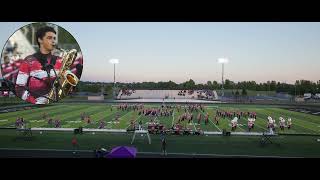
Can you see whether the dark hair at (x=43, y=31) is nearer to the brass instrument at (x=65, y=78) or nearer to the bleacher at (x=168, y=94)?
the brass instrument at (x=65, y=78)

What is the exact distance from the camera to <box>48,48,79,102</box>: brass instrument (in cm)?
905

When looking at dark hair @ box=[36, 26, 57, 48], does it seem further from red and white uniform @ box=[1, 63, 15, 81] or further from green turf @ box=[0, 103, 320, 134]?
green turf @ box=[0, 103, 320, 134]

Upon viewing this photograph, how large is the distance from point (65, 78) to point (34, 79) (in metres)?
0.80

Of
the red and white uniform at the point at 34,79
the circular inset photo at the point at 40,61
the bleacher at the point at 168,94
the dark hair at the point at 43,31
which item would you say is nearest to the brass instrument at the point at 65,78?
the circular inset photo at the point at 40,61

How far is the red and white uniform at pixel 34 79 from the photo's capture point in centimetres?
906

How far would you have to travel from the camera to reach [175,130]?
39.0ft

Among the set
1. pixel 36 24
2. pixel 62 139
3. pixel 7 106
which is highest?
pixel 36 24

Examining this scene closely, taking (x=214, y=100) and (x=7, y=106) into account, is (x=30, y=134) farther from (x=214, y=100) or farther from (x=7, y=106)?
(x=214, y=100)

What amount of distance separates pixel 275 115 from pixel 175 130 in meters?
4.53

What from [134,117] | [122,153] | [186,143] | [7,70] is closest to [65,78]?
[7,70]
